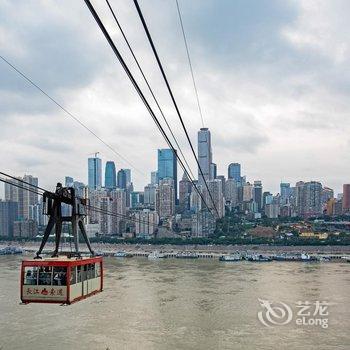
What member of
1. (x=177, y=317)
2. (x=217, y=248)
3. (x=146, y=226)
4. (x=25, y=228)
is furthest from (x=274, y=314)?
(x=25, y=228)

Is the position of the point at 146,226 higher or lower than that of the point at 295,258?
higher

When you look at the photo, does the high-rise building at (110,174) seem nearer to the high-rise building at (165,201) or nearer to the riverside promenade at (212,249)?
the high-rise building at (165,201)

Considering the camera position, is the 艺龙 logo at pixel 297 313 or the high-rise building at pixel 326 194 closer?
the 艺龙 logo at pixel 297 313

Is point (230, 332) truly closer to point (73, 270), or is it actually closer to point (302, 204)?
point (73, 270)

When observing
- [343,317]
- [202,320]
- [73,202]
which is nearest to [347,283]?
[343,317]

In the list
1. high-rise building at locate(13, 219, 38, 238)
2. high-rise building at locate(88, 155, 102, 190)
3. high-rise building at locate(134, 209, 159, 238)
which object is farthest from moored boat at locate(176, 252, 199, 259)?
high-rise building at locate(88, 155, 102, 190)

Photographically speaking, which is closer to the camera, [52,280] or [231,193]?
[52,280]

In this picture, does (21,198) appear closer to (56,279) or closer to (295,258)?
(295,258)

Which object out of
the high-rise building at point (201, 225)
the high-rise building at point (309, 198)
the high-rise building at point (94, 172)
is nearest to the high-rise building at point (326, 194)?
the high-rise building at point (309, 198)
